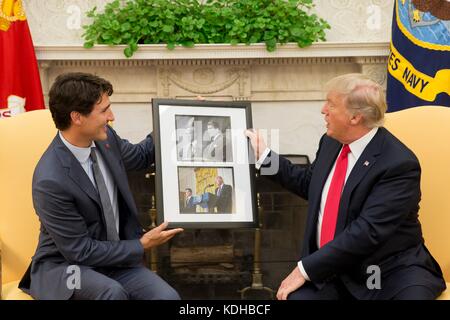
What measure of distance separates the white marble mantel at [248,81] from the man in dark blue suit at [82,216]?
1806mm

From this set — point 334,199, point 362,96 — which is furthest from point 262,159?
point 362,96

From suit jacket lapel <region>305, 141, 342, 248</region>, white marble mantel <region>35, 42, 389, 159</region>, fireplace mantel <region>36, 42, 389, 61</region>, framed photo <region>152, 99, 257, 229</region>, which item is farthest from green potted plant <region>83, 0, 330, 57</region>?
suit jacket lapel <region>305, 141, 342, 248</region>

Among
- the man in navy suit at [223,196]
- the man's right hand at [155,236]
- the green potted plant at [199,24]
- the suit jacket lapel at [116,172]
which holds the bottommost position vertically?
the man's right hand at [155,236]

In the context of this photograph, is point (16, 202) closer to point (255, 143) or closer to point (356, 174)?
point (255, 143)

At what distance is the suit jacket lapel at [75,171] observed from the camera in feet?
7.22

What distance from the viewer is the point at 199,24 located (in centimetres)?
384

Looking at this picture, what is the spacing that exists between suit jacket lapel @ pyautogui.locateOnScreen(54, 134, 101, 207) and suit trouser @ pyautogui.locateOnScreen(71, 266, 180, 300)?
10.7 inches

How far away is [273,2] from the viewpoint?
392cm

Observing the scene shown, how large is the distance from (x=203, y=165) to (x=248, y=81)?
1.77 meters

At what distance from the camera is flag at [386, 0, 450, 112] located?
3578 mm

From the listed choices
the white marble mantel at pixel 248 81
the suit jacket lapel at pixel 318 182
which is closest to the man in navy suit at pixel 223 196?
the suit jacket lapel at pixel 318 182

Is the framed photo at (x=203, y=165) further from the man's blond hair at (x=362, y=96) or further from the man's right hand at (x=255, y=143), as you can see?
the man's blond hair at (x=362, y=96)
